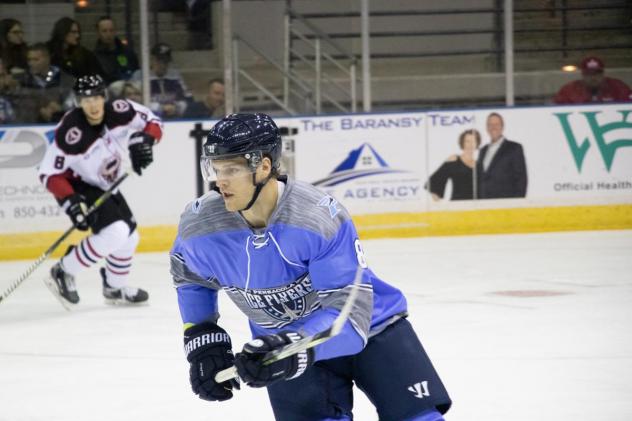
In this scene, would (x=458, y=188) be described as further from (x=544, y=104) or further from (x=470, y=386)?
(x=470, y=386)

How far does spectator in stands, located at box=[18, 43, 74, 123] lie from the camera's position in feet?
27.5

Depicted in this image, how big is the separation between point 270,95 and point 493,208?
1893mm

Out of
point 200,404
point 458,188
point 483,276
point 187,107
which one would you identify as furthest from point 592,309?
point 187,107

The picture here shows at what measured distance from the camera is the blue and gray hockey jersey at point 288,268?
2305mm

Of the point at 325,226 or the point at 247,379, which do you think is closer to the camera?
the point at 247,379

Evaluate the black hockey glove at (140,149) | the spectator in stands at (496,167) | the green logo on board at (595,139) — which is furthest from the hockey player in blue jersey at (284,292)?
the green logo on board at (595,139)

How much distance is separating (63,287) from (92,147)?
29.4 inches

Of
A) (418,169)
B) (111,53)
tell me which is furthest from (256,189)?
(418,169)

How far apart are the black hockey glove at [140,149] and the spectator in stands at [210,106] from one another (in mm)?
2401

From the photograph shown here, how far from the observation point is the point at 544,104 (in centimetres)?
915

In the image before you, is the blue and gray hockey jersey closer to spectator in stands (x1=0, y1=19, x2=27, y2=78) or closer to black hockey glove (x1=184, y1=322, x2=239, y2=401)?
black hockey glove (x1=184, y1=322, x2=239, y2=401)

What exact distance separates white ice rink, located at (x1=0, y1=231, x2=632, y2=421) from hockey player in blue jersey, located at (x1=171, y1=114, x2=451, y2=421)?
118cm

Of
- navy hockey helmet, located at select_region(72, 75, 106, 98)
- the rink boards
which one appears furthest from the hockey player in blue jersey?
the rink boards

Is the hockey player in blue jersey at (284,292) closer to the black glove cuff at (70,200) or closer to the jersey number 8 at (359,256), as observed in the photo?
the jersey number 8 at (359,256)
